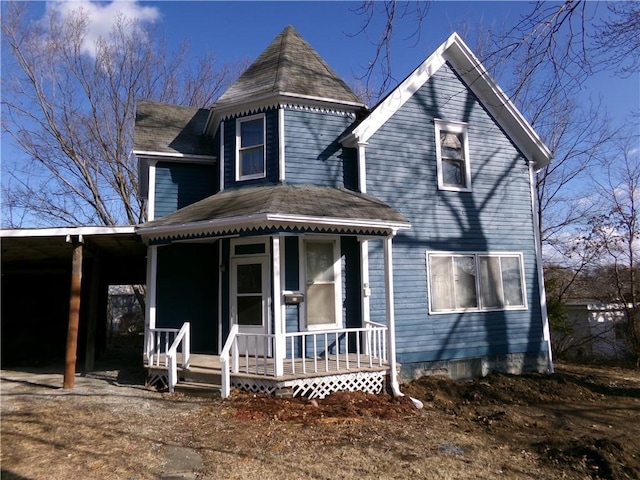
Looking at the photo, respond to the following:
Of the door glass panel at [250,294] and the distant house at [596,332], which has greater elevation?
the door glass panel at [250,294]

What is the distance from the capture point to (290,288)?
8961 millimetres

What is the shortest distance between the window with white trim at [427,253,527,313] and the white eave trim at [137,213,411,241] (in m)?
2.22

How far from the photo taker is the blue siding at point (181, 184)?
35.2 ft

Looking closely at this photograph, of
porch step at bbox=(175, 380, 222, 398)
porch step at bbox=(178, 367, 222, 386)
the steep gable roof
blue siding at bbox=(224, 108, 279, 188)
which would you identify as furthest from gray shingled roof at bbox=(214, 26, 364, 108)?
porch step at bbox=(175, 380, 222, 398)

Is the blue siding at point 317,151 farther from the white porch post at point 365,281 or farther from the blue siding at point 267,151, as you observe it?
the white porch post at point 365,281

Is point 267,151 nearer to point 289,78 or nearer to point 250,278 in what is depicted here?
point 289,78

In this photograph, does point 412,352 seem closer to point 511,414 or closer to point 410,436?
point 511,414

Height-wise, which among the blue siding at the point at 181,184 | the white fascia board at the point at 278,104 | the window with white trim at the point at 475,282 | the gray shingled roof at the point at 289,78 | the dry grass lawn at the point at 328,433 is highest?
the gray shingled roof at the point at 289,78

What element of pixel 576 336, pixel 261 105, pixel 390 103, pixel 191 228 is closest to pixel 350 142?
pixel 390 103

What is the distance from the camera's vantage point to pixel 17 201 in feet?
74.4

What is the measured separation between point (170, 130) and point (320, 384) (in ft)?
25.5

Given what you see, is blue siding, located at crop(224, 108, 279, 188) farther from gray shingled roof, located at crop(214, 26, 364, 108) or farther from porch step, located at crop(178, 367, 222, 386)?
porch step, located at crop(178, 367, 222, 386)

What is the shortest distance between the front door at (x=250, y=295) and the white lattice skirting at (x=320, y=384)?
1.61 meters

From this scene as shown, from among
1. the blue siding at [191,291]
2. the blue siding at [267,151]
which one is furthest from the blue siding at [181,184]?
the blue siding at [191,291]
